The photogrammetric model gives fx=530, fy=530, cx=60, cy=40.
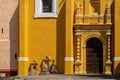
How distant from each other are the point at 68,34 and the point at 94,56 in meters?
2.67

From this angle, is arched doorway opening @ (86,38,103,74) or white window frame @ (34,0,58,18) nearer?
arched doorway opening @ (86,38,103,74)

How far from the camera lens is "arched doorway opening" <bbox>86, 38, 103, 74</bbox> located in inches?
1542

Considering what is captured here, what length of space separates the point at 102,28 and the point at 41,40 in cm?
459

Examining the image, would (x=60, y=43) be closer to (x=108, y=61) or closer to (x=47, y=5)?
(x=47, y=5)

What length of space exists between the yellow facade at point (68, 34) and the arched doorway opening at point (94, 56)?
0.27 metres

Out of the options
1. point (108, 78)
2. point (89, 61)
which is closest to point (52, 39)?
point (89, 61)

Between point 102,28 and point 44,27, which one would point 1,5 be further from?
point 102,28

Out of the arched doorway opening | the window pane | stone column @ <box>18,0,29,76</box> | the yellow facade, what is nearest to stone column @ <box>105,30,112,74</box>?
the yellow facade

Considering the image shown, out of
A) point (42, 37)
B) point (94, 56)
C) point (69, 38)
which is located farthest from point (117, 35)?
point (42, 37)

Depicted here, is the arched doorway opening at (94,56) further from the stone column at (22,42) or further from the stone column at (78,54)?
the stone column at (22,42)

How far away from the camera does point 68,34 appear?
126ft

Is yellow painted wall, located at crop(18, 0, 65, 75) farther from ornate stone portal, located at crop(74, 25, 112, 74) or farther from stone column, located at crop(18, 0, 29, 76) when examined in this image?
ornate stone portal, located at crop(74, 25, 112, 74)

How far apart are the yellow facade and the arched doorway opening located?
274 millimetres

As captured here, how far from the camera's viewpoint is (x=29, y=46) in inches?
1550
